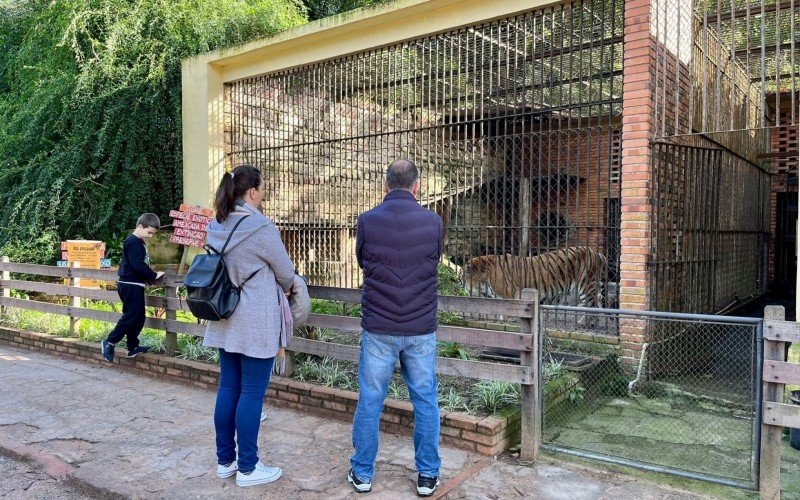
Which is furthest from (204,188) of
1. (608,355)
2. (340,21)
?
(608,355)

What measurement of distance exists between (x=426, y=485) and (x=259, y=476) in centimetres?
103

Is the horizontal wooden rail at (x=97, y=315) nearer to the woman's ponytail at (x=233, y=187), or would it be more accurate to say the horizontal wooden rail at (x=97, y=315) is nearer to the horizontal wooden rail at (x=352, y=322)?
the horizontal wooden rail at (x=352, y=322)

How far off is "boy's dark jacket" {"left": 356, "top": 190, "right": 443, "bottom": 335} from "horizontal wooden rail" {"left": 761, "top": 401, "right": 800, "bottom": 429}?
1.99 meters

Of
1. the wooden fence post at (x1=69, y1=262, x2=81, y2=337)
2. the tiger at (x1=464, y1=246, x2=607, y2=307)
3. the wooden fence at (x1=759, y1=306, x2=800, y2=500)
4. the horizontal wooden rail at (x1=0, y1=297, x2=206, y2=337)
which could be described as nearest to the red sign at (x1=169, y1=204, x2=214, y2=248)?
the wooden fence post at (x1=69, y1=262, x2=81, y2=337)

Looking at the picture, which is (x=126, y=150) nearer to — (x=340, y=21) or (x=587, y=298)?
(x=340, y=21)

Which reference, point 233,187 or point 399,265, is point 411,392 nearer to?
point 399,265

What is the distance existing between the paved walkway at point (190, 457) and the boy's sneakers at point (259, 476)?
46mm

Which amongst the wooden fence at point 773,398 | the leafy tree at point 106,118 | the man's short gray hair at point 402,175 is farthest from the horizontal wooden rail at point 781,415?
the leafy tree at point 106,118

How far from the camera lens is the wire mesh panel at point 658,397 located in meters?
4.14

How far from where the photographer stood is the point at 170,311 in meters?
6.64

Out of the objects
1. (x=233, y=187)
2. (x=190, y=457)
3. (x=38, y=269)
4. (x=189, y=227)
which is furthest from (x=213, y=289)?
(x=189, y=227)

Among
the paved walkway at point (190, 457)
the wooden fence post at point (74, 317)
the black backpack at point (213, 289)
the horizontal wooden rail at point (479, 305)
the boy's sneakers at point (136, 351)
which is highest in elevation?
the black backpack at point (213, 289)

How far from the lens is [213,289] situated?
352cm

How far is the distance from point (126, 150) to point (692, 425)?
10.1 meters
